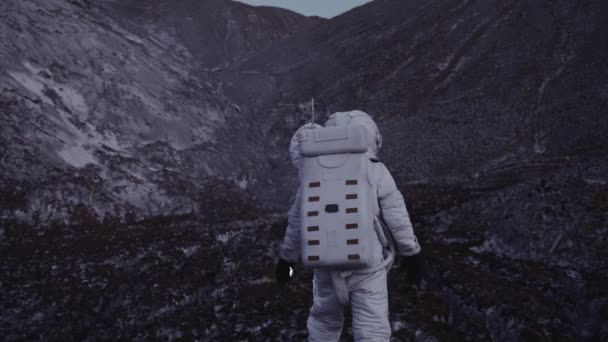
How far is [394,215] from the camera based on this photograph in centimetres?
467

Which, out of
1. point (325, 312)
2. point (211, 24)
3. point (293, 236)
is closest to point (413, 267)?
point (325, 312)

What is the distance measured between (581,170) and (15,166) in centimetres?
1467

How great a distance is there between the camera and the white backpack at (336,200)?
14.8 feet

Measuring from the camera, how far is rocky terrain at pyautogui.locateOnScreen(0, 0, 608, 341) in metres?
7.93

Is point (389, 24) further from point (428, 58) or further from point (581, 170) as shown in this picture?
point (581, 170)

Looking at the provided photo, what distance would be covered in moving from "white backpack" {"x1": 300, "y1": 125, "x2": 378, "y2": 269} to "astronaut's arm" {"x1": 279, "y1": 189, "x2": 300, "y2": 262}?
0.19 m

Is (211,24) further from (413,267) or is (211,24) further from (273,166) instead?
(413,267)

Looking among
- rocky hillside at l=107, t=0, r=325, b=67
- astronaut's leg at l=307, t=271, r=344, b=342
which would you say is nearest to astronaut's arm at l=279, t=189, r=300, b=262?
astronaut's leg at l=307, t=271, r=344, b=342

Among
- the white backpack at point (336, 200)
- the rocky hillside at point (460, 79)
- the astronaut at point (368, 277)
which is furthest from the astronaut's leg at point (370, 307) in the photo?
the rocky hillside at point (460, 79)

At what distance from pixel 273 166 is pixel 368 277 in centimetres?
2004

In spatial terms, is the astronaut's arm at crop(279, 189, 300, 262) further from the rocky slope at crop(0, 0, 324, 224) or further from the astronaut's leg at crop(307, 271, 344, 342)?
the rocky slope at crop(0, 0, 324, 224)

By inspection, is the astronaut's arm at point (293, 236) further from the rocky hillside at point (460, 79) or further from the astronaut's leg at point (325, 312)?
the rocky hillside at point (460, 79)

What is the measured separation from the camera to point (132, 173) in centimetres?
1809

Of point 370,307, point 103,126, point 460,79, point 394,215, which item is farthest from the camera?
point 460,79
